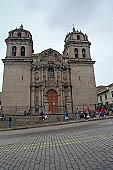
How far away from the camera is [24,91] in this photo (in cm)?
2681

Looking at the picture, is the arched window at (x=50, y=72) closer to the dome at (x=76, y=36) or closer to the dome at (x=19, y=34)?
the dome at (x=76, y=36)

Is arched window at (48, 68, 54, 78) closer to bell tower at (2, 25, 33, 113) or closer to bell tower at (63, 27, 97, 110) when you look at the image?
bell tower at (63, 27, 97, 110)

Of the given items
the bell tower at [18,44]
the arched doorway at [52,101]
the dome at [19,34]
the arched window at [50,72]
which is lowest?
the arched doorway at [52,101]

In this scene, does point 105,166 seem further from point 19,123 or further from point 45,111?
point 45,111

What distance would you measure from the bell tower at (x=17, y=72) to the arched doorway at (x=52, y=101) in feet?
12.8

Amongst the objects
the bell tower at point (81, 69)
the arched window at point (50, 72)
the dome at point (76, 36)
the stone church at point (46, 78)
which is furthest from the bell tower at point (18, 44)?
the dome at point (76, 36)

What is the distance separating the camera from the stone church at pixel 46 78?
26.3 m

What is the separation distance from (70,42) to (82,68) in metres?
6.66

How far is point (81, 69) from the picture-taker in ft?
97.2

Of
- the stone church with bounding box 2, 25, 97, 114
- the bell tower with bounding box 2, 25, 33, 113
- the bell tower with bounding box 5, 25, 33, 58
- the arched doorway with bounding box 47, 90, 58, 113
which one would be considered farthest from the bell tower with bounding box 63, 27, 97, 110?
the bell tower with bounding box 2, 25, 33, 113

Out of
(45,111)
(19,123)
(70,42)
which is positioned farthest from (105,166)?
(70,42)

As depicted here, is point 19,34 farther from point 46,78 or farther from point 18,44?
point 46,78

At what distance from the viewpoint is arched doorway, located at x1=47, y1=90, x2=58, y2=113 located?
26.4 meters

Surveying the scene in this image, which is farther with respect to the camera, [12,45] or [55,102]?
[12,45]
